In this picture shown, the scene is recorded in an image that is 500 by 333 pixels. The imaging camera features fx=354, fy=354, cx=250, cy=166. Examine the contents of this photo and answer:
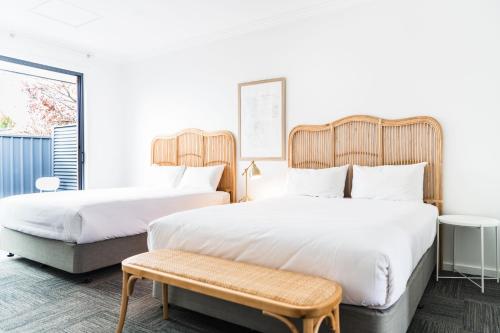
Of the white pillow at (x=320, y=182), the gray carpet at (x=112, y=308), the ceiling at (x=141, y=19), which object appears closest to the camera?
the gray carpet at (x=112, y=308)

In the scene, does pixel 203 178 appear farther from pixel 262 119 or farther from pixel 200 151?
pixel 262 119

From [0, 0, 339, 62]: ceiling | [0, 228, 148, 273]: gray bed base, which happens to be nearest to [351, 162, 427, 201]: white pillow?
[0, 0, 339, 62]: ceiling

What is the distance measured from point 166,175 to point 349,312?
346cm

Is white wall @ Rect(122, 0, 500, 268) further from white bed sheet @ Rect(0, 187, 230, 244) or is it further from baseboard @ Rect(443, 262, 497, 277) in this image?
white bed sheet @ Rect(0, 187, 230, 244)

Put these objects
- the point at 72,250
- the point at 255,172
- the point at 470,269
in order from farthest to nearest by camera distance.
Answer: the point at 255,172, the point at 470,269, the point at 72,250

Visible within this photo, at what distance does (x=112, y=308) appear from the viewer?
2.42 meters

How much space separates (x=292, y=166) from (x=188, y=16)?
2046 mm

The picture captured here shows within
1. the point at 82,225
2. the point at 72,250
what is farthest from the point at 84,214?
the point at 72,250

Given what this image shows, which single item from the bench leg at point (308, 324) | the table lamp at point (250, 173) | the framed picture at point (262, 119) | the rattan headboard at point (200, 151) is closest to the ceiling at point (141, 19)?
the framed picture at point (262, 119)

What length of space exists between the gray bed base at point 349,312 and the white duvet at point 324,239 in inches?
2.1

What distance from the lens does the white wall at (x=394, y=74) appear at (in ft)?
9.86

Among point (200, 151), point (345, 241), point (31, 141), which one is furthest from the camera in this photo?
point (31, 141)

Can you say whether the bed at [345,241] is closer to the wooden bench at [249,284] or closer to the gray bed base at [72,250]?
the wooden bench at [249,284]

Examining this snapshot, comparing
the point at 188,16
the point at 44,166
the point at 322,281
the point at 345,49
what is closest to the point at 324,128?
the point at 345,49
